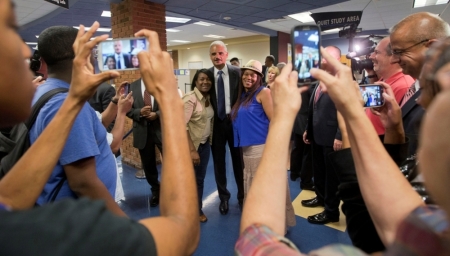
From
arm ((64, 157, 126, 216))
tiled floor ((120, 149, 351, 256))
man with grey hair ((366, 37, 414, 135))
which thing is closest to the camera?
arm ((64, 157, 126, 216))

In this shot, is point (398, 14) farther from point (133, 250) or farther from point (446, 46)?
point (133, 250)

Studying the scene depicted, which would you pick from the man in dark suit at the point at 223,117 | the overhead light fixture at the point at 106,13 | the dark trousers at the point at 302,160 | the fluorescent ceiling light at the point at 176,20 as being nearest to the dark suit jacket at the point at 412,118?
the man in dark suit at the point at 223,117

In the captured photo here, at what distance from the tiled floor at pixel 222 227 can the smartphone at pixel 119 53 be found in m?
1.84

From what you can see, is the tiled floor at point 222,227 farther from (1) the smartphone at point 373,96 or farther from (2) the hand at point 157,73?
(2) the hand at point 157,73

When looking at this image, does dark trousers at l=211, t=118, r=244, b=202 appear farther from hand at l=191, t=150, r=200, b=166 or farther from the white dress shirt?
hand at l=191, t=150, r=200, b=166

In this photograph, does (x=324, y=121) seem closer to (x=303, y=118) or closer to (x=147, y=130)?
(x=303, y=118)

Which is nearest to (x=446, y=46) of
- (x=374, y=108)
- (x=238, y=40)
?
(x=374, y=108)

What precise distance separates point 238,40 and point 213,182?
10358mm

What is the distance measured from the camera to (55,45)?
119cm

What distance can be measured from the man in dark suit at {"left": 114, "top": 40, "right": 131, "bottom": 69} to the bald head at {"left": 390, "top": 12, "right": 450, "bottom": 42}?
1.45 meters

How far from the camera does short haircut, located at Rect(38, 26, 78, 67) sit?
1180 millimetres

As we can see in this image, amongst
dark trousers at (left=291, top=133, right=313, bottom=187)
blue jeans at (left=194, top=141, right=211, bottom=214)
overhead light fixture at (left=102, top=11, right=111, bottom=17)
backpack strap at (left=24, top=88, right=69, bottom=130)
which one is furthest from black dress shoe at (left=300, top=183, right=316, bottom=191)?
overhead light fixture at (left=102, top=11, right=111, bottom=17)

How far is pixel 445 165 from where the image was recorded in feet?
1.17

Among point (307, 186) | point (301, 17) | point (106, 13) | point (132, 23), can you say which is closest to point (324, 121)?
point (307, 186)
